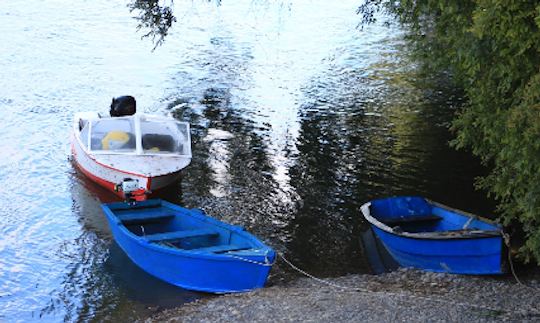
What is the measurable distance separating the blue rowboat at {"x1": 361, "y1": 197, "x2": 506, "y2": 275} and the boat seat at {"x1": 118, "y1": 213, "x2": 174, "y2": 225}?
4240 mm

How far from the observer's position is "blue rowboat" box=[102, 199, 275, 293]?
42.7 ft

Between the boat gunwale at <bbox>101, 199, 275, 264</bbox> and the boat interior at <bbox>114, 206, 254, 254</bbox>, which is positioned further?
the boat interior at <bbox>114, 206, 254, 254</bbox>

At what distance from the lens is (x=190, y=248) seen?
14523 millimetres

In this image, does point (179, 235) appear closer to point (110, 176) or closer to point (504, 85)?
point (110, 176)

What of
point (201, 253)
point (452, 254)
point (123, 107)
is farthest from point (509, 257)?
point (123, 107)

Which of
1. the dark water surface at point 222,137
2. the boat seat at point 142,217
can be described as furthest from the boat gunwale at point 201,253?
the dark water surface at point 222,137

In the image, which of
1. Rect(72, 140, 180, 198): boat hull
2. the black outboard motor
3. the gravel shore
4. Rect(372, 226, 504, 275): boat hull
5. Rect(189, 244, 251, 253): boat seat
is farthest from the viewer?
the black outboard motor

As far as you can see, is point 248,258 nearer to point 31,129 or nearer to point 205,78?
point 31,129

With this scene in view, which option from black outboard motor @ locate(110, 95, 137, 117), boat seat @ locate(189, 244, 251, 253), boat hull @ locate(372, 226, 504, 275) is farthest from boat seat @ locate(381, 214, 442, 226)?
black outboard motor @ locate(110, 95, 137, 117)

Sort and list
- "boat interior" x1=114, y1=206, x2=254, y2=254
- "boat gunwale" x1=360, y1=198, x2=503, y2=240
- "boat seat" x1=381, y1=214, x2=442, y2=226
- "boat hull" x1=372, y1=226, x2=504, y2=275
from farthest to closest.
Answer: "boat seat" x1=381, y1=214, x2=442, y2=226
"boat interior" x1=114, y1=206, x2=254, y2=254
"boat hull" x1=372, y1=226, x2=504, y2=275
"boat gunwale" x1=360, y1=198, x2=503, y2=240

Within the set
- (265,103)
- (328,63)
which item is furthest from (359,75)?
(265,103)

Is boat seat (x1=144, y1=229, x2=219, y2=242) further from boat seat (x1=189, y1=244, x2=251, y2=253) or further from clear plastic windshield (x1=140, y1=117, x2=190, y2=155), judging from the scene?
clear plastic windshield (x1=140, y1=117, x2=190, y2=155)

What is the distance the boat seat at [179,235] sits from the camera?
1405 cm

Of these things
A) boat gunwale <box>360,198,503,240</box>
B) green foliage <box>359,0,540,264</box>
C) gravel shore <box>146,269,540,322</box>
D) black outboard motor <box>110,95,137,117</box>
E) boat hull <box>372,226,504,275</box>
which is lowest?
gravel shore <box>146,269,540,322</box>
